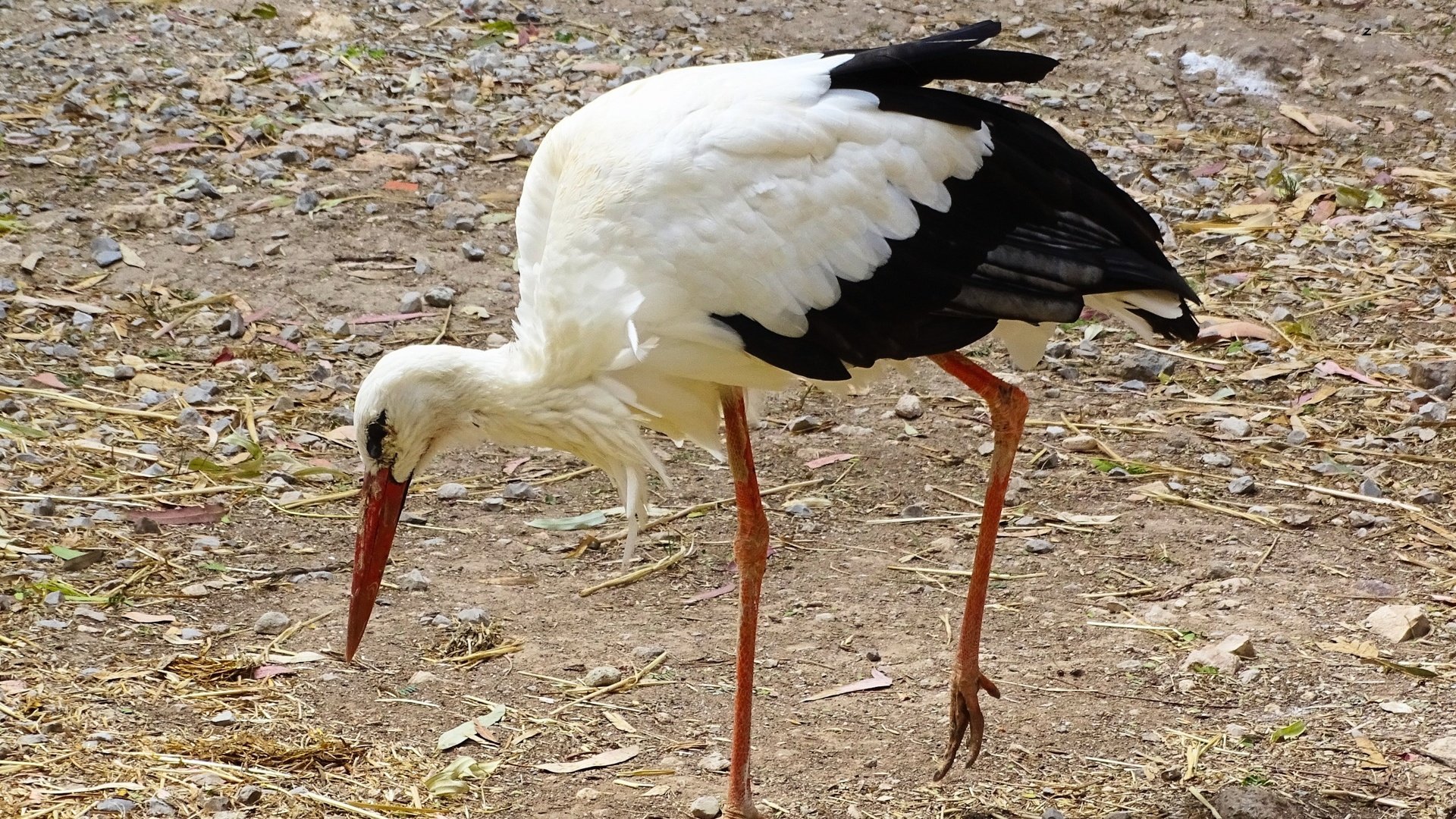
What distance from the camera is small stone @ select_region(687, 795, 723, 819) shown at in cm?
393

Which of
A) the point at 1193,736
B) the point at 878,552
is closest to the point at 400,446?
the point at 878,552

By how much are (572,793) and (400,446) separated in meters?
0.98

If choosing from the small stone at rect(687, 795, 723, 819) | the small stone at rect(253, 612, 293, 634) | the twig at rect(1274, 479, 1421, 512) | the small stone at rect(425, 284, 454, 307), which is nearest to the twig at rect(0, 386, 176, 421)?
the small stone at rect(425, 284, 454, 307)

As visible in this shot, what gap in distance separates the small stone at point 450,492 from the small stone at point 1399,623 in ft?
9.71

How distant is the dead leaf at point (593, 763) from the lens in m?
4.11

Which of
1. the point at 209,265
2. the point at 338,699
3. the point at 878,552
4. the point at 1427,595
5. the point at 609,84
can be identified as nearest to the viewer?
the point at 338,699

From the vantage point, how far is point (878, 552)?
5176 millimetres

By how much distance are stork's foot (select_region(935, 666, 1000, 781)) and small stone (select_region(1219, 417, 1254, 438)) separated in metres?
2.09

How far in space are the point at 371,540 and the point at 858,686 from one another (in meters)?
1.40

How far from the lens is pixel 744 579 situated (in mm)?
4289

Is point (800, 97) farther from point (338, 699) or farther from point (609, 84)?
point (609, 84)

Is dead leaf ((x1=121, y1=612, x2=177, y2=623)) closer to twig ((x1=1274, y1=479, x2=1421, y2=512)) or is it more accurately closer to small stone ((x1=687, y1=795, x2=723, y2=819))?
small stone ((x1=687, y1=795, x2=723, y2=819))

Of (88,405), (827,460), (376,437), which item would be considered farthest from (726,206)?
(88,405)

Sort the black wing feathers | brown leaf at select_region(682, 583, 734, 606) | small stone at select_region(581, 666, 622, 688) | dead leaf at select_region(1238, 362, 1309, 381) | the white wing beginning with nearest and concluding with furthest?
1. the white wing
2. the black wing feathers
3. small stone at select_region(581, 666, 622, 688)
4. brown leaf at select_region(682, 583, 734, 606)
5. dead leaf at select_region(1238, 362, 1309, 381)
